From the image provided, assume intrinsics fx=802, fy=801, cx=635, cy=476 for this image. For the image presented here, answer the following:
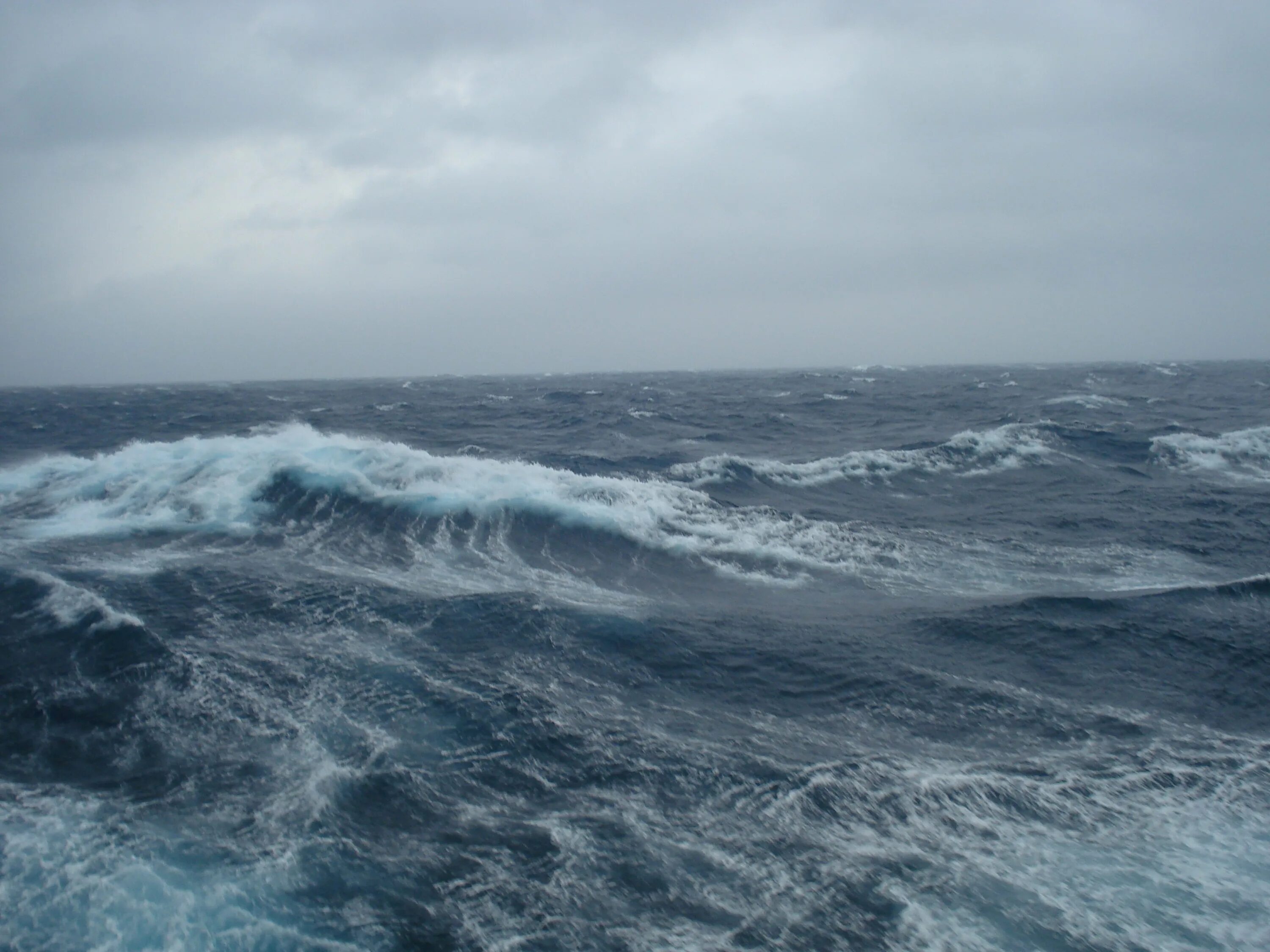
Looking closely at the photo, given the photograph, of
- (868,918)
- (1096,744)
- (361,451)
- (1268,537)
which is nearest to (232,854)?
(868,918)

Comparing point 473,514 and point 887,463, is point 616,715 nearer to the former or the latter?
point 473,514

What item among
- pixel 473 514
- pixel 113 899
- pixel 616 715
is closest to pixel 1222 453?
pixel 473 514

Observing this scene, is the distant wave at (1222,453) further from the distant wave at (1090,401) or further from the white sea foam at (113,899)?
the white sea foam at (113,899)

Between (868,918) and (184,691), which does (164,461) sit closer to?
(184,691)

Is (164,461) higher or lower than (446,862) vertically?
higher

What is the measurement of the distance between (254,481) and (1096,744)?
17965 mm

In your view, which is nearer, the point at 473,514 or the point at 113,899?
the point at 113,899

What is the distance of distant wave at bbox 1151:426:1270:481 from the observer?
80.6 feet

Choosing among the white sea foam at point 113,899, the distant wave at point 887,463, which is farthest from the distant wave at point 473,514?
the white sea foam at point 113,899

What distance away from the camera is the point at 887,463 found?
25.1 meters

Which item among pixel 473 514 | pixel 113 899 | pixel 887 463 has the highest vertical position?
pixel 887 463

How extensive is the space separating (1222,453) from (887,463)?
12071 millimetres

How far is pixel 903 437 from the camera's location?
3192 cm

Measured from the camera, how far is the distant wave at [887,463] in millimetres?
22812
